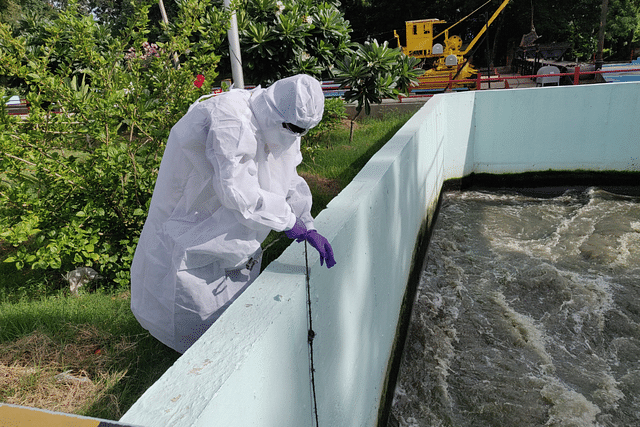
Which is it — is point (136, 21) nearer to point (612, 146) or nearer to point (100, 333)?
point (100, 333)

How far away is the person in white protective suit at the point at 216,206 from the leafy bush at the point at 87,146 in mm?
1050

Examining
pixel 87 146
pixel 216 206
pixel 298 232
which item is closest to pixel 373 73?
pixel 87 146

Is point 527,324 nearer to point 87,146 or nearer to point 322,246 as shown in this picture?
point 322,246

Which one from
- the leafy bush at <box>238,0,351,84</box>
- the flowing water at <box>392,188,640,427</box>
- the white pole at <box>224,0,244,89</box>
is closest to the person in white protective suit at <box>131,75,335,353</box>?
the flowing water at <box>392,188,640,427</box>

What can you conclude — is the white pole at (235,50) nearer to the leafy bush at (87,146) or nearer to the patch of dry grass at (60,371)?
the leafy bush at (87,146)

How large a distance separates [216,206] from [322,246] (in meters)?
0.53

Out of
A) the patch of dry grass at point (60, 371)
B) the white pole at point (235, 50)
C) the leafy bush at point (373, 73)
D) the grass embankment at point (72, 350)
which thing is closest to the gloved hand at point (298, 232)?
the grass embankment at point (72, 350)

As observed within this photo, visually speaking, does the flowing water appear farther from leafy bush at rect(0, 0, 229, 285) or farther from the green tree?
leafy bush at rect(0, 0, 229, 285)

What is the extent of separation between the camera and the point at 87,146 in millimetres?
3553

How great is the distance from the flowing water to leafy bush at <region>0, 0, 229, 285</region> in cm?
245

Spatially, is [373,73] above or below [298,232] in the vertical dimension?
above


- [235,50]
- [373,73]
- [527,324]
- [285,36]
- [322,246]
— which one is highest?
[285,36]

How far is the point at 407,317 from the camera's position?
4.43m

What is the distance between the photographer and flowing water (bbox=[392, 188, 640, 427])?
3486 millimetres
